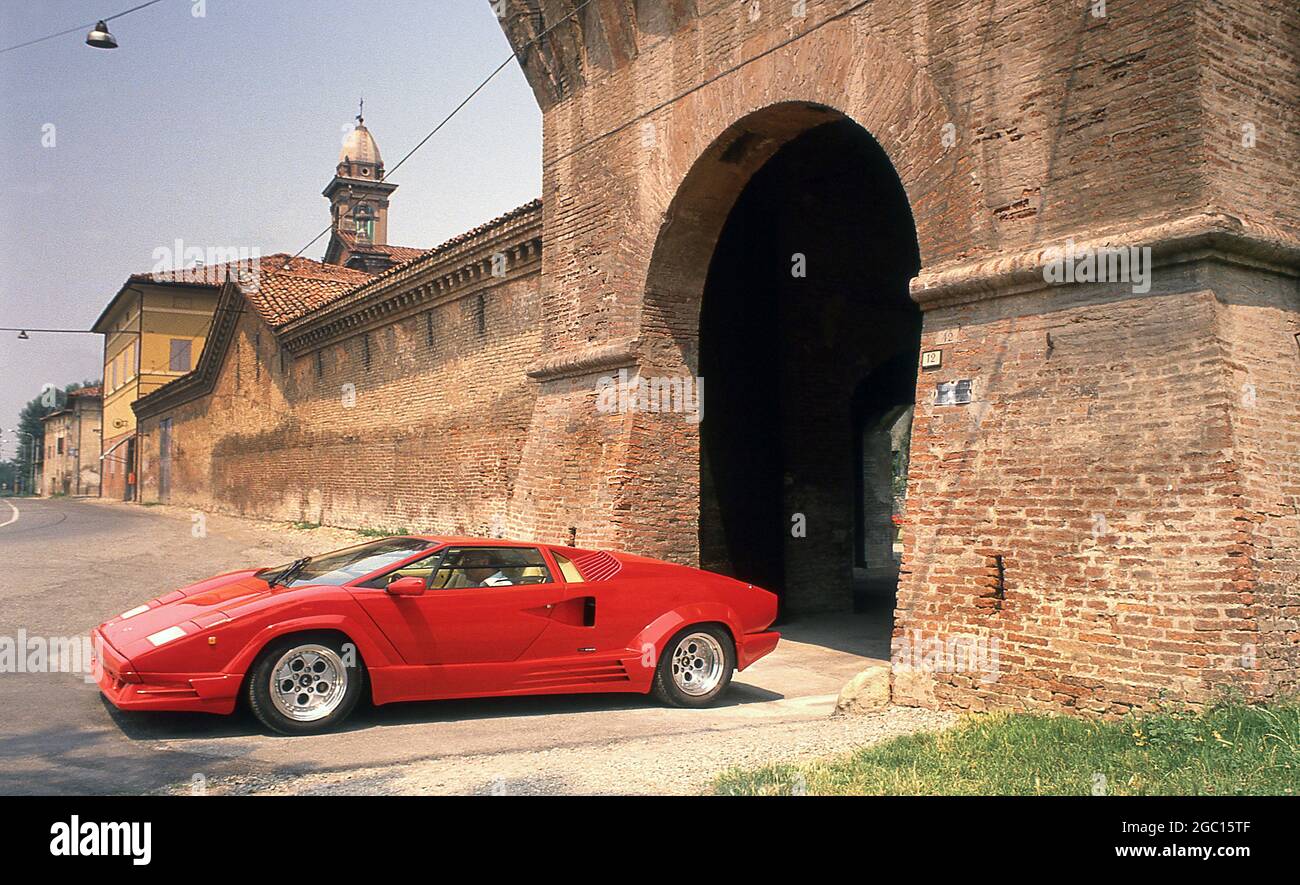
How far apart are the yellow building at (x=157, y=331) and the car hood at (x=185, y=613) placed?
46.6 meters

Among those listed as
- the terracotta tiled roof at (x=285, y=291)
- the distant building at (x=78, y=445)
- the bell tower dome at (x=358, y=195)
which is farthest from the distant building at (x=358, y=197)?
the distant building at (x=78, y=445)

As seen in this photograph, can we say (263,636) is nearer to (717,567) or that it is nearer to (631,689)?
(631,689)

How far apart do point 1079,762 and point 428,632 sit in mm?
3860

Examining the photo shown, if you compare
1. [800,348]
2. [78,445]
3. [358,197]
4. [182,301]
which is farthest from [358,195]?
[800,348]

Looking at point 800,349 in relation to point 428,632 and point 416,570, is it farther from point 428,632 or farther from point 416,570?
point 428,632

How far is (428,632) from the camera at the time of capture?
6.49 m

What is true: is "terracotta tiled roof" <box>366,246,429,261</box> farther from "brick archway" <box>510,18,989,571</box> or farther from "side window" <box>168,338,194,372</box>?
"brick archway" <box>510,18,989,571</box>

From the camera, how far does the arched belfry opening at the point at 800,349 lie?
1283 cm

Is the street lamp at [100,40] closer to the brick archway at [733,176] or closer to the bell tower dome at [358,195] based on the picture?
the brick archway at [733,176]

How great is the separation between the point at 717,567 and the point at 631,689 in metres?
5.40

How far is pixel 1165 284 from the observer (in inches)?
254

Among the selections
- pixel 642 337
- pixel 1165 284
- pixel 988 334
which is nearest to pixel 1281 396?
pixel 1165 284

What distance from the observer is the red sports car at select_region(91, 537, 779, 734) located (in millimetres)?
5832

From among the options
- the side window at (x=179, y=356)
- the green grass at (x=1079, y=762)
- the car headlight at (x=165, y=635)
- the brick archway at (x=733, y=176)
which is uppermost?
the side window at (x=179, y=356)
